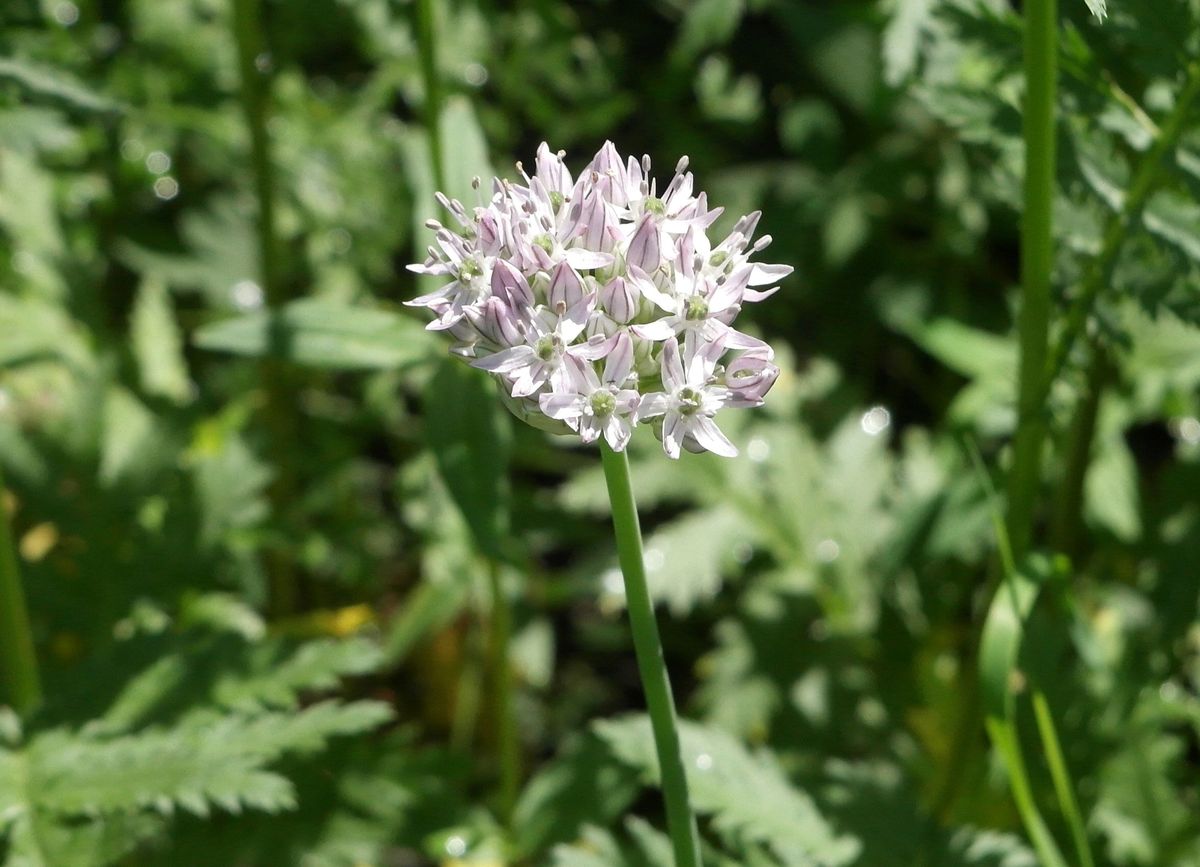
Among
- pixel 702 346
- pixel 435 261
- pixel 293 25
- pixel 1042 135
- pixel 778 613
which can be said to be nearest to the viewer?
pixel 702 346

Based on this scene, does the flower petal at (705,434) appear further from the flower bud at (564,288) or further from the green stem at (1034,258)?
the green stem at (1034,258)

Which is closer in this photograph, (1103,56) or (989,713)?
(989,713)

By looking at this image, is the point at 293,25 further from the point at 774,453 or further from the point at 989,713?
the point at 989,713

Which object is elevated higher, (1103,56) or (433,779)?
(1103,56)

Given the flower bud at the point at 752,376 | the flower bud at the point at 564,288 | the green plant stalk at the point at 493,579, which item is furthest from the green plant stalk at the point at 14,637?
the flower bud at the point at 752,376

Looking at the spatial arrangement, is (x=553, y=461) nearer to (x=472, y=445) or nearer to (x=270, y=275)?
(x=270, y=275)

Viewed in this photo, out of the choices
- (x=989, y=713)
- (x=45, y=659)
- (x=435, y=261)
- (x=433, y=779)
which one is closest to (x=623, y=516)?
(x=435, y=261)

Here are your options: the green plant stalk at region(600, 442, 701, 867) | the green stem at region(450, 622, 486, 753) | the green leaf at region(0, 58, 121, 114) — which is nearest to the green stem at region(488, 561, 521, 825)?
the green stem at region(450, 622, 486, 753)
